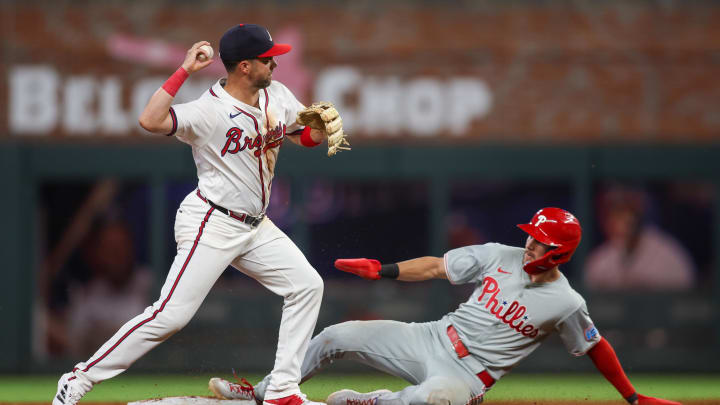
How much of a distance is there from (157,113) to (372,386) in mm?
2917

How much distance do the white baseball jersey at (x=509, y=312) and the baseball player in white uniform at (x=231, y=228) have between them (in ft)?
2.40

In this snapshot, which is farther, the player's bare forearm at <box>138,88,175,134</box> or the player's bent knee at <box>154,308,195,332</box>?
the player's bent knee at <box>154,308,195,332</box>

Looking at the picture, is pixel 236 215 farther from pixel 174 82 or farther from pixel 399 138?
pixel 399 138

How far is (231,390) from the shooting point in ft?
15.5

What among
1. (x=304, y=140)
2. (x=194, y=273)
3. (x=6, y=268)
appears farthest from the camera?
(x=6, y=268)

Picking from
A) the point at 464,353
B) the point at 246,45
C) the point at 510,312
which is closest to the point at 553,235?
the point at 510,312

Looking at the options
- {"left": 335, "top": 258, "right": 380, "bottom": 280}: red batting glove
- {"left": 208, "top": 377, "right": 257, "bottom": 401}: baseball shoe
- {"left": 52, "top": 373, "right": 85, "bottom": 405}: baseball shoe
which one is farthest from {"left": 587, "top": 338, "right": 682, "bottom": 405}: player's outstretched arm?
{"left": 52, "top": 373, "right": 85, "bottom": 405}: baseball shoe

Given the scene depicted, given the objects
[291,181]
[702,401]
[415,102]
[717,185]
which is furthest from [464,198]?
[702,401]

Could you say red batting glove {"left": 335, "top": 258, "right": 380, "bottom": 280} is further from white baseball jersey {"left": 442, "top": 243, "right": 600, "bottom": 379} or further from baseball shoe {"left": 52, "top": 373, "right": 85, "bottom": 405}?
baseball shoe {"left": 52, "top": 373, "right": 85, "bottom": 405}

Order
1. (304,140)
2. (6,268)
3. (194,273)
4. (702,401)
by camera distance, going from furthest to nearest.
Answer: (6,268)
(702,401)
(304,140)
(194,273)

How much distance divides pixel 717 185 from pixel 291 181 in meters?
4.11

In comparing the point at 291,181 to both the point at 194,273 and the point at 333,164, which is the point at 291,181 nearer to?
the point at 333,164

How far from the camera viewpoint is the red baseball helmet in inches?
167

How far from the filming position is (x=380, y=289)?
8977 mm
